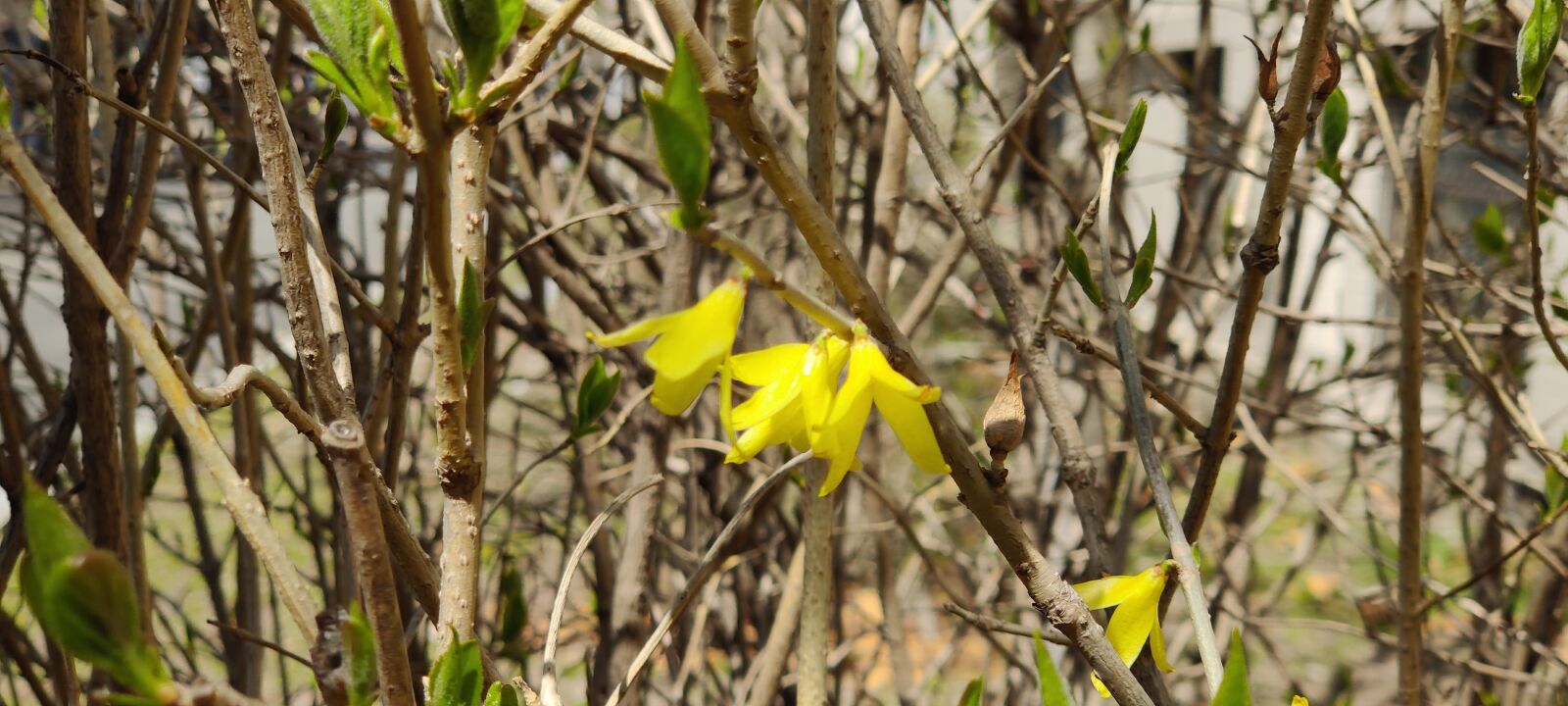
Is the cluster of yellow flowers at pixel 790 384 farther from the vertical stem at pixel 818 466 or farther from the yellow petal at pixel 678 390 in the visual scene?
the vertical stem at pixel 818 466

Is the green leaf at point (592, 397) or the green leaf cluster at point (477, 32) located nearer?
the green leaf cluster at point (477, 32)

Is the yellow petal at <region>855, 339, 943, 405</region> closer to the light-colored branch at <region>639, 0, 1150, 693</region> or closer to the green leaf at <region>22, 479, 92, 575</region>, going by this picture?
the light-colored branch at <region>639, 0, 1150, 693</region>

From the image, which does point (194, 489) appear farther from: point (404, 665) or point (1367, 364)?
point (1367, 364)

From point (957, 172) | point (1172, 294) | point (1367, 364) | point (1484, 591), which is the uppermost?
point (957, 172)

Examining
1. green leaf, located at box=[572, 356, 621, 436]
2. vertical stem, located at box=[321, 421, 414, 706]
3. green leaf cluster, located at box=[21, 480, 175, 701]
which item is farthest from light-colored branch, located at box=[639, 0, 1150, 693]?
green leaf, located at box=[572, 356, 621, 436]

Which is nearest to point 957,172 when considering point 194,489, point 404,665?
point 404,665

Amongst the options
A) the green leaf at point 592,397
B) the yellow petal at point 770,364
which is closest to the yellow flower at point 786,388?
the yellow petal at point 770,364
